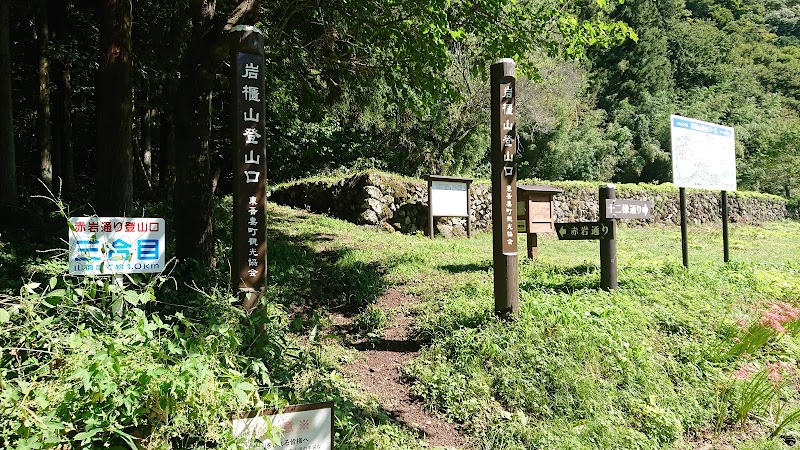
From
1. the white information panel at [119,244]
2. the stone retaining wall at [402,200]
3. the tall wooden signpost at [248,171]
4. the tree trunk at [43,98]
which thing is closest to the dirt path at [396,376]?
the tall wooden signpost at [248,171]

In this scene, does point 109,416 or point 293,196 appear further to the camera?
point 293,196

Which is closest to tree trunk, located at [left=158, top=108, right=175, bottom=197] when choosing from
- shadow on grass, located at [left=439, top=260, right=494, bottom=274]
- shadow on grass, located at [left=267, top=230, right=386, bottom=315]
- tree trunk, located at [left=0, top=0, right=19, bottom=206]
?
tree trunk, located at [left=0, top=0, right=19, bottom=206]

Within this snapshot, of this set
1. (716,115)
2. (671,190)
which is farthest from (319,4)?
(716,115)

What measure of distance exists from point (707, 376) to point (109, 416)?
5.30m

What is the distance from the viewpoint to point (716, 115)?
3556 centimetres

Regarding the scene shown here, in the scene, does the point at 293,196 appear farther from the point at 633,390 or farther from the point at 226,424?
the point at 226,424

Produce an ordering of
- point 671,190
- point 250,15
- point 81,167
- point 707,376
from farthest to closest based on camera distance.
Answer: point 671,190
point 81,167
point 250,15
point 707,376

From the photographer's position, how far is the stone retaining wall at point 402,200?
12961mm

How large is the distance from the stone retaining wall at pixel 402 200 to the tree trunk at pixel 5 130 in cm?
687

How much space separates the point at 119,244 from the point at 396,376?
2.62 m

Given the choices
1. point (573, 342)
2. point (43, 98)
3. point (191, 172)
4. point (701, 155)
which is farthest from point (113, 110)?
point (701, 155)

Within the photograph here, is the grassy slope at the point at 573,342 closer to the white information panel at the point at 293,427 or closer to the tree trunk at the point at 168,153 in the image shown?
the white information panel at the point at 293,427

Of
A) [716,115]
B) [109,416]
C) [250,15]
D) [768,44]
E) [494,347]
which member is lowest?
[494,347]

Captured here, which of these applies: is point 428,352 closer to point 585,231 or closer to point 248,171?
point 248,171
